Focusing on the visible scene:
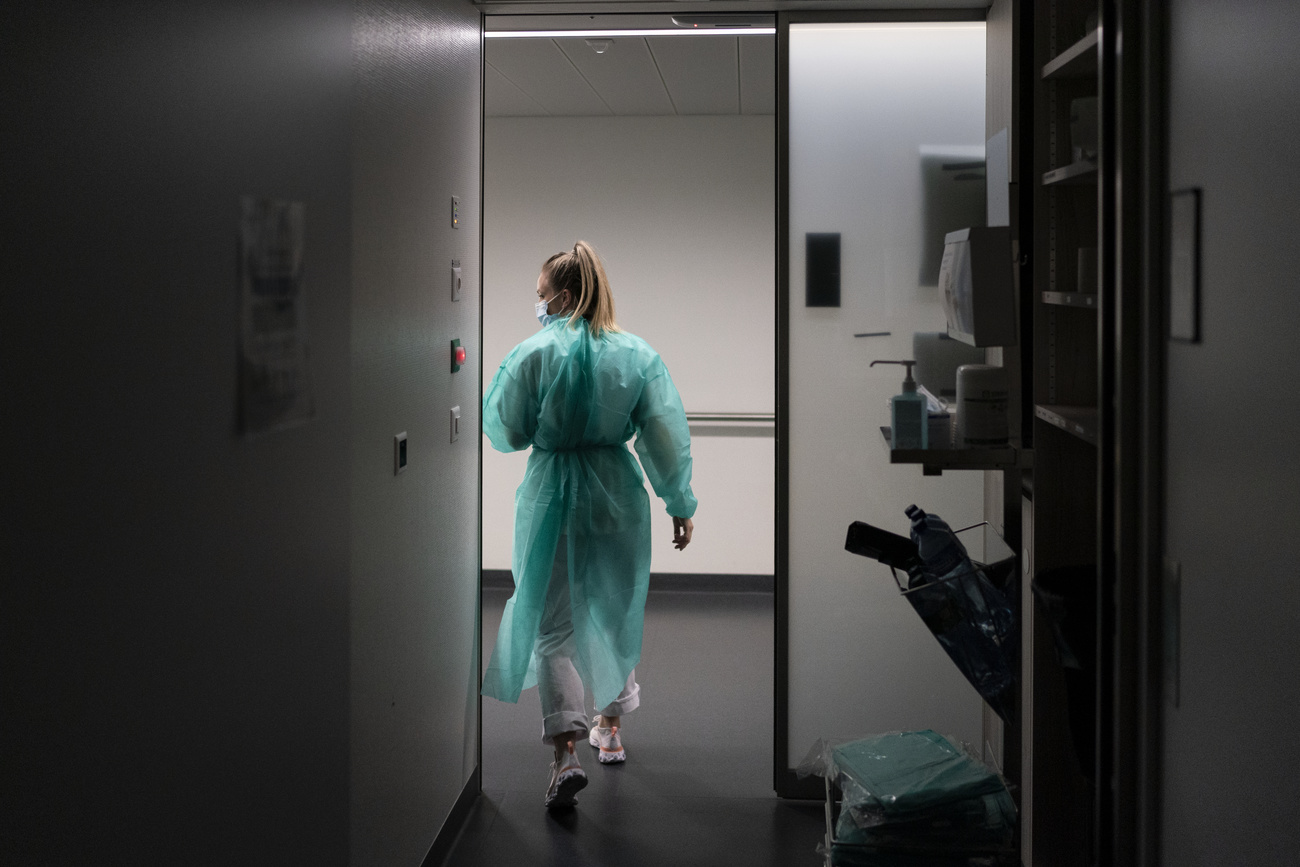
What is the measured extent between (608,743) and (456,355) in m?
1.32

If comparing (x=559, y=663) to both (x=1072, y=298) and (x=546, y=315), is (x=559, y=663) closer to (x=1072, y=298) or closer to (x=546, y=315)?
(x=546, y=315)

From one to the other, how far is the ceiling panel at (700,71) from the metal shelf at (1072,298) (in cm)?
204

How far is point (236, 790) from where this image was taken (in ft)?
4.76

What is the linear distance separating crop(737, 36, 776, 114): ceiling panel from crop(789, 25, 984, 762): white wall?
56 centimetres

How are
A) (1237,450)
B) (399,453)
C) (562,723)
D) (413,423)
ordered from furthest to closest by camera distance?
(562,723)
(413,423)
(399,453)
(1237,450)

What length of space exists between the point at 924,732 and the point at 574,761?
1029 millimetres

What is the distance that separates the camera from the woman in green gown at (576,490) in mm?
3004

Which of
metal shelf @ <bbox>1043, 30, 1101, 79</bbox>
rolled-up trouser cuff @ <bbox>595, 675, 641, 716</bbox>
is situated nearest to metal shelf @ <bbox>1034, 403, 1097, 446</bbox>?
metal shelf @ <bbox>1043, 30, 1101, 79</bbox>

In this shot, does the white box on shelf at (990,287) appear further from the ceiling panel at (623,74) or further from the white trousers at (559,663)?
the ceiling panel at (623,74)

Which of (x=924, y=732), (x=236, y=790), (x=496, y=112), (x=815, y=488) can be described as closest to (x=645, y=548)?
(x=815, y=488)

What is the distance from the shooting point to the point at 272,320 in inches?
61.4

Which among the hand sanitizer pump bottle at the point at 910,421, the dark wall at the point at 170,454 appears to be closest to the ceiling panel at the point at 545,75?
the dark wall at the point at 170,454

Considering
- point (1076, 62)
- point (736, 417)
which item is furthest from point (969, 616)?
point (736, 417)

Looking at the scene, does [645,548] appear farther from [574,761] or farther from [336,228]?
[336,228]
